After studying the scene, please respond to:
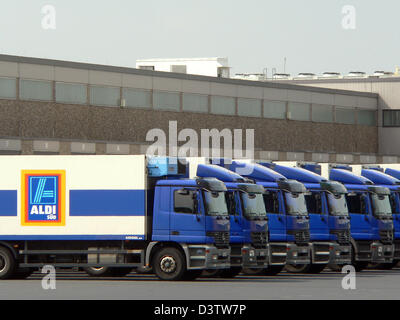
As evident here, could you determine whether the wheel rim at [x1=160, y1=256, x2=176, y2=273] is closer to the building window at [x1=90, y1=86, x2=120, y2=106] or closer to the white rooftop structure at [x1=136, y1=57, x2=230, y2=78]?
the building window at [x1=90, y1=86, x2=120, y2=106]

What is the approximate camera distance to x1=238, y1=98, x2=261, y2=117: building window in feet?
203

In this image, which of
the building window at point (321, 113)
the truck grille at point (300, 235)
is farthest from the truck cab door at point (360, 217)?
the building window at point (321, 113)

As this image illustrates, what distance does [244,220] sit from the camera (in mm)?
32438

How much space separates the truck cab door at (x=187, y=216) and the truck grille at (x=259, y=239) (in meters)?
2.14

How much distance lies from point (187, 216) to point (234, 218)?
1.86 meters

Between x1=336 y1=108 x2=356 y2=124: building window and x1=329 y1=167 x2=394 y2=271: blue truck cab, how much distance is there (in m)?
31.3

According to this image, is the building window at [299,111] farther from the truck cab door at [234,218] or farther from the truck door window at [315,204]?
the truck cab door at [234,218]

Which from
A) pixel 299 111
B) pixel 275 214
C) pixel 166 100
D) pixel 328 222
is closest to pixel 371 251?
pixel 328 222

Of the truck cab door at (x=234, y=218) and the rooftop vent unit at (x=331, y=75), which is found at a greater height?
the rooftop vent unit at (x=331, y=75)

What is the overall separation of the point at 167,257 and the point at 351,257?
8402 mm

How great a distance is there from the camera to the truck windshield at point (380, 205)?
1483 inches

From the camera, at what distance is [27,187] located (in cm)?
3178
